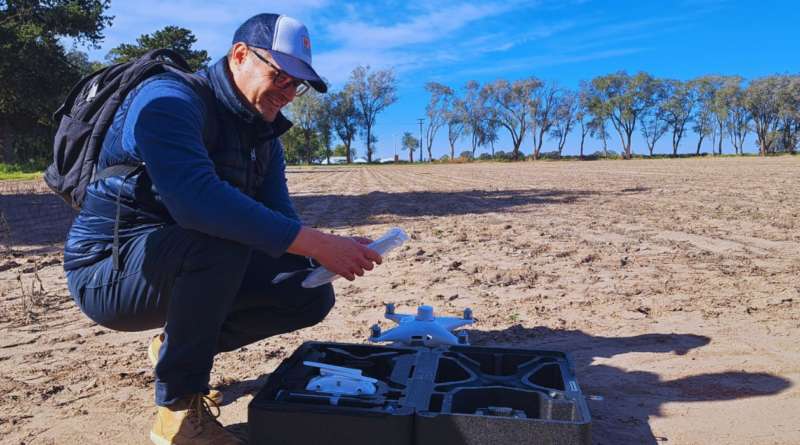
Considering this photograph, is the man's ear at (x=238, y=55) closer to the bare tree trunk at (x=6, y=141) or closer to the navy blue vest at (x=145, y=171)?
the navy blue vest at (x=145, y=171)

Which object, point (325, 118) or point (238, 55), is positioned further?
point (325, 118)

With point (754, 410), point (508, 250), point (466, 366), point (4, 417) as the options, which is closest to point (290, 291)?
point (466, 366)

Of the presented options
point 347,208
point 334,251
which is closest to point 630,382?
point 334,251

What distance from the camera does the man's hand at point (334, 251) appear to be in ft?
5.96

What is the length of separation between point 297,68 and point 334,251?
0.63 meters

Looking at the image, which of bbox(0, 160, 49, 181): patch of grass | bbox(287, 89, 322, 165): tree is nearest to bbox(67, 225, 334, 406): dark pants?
bbox(0, 160, 49, 181): patch of grass

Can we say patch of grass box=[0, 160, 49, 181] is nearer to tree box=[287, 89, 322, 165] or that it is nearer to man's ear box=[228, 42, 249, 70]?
man's ear box=[228, 42, 249, 70]

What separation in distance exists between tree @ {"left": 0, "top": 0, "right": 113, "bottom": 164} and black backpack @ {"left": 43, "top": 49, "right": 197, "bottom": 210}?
A: 26169 mm

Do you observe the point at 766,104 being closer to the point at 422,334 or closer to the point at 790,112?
the point at 790,112

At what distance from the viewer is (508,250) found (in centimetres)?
578

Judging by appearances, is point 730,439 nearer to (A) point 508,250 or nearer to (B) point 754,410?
(B) point 754,410

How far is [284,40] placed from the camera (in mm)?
1887

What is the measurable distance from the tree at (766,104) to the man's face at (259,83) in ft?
252

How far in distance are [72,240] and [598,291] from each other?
11.3ft
